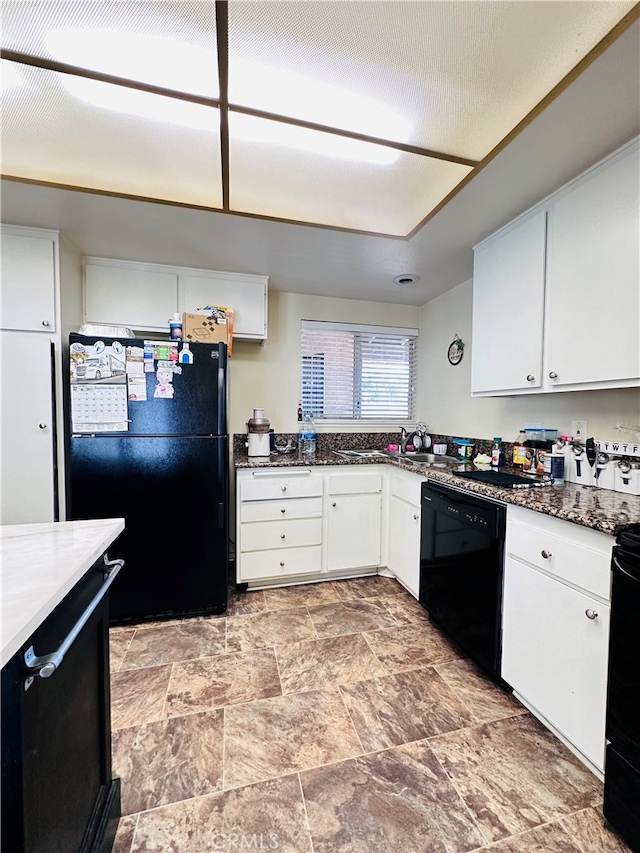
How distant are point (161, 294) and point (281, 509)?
1718 mm

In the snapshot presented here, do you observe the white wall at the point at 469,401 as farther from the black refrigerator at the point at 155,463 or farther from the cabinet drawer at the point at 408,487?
the black refrigerator at the point at 155,463

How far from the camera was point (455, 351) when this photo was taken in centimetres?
292

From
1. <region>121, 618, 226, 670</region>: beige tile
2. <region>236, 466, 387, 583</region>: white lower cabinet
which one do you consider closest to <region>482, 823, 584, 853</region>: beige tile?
<region>121, 618, 226, 670</region>: beige tile

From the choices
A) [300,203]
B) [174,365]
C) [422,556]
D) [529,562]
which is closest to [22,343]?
[174,365]

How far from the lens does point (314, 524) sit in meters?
2.56

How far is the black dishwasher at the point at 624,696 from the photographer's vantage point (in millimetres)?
993

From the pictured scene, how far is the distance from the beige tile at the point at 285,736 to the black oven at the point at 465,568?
70 centimetres

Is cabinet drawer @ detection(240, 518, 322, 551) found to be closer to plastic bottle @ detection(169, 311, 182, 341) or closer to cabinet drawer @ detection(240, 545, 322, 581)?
cabinet drawer @ detection(240, 545, 322, 581)

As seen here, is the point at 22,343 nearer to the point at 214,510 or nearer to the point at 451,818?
the point at 214,510

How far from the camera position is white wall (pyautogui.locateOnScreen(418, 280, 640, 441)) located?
5.84 ft

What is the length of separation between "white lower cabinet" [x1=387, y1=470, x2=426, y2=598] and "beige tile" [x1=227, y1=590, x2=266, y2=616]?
97 cm

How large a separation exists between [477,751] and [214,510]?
1.67 metres

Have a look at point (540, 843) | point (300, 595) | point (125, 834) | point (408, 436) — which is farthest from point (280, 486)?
point (540, 843)

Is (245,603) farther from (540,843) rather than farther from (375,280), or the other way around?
(375,280)
